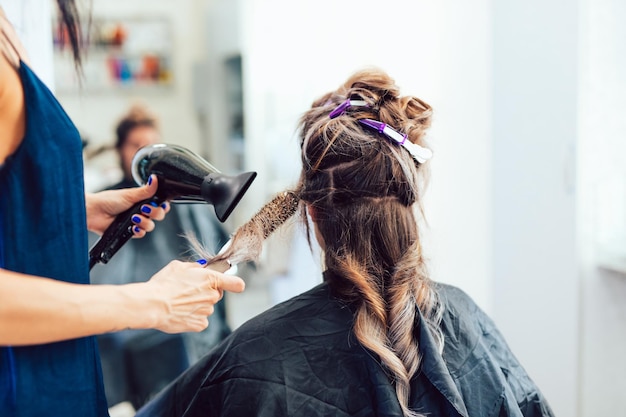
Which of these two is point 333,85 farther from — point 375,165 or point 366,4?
point 375,165

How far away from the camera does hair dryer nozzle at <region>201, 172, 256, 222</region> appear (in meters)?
1.17

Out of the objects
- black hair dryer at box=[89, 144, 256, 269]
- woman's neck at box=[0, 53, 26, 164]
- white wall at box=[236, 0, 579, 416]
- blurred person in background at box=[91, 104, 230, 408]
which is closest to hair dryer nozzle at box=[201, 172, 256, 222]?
black hair dryer at box=[89, 144, 256, 269]

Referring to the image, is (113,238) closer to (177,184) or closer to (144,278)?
(177,184)

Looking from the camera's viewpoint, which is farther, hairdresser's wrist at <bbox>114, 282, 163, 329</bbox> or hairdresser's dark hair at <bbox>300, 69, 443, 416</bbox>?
hairdresser's dark hair at <bbox>300, 69, 443, 416</bbox>

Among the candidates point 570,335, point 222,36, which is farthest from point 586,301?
point 222,36

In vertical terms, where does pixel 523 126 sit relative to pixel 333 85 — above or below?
below

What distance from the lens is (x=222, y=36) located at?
2707mm

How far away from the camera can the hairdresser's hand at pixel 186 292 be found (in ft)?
3.38

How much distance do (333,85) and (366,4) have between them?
15.4 inches

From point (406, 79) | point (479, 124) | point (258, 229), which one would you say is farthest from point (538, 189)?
point (258, 229)

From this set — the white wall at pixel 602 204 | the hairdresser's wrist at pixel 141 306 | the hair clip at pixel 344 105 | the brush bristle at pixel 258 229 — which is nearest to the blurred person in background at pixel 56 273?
the hairdresser's wrist at pixel 141 306

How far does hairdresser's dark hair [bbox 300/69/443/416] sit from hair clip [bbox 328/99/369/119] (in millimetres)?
11

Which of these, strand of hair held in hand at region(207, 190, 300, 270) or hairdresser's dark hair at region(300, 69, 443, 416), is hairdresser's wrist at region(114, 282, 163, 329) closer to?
strand of hair held in hand at region(207, 190, 300, 270)

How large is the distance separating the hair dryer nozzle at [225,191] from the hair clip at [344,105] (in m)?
0.24
